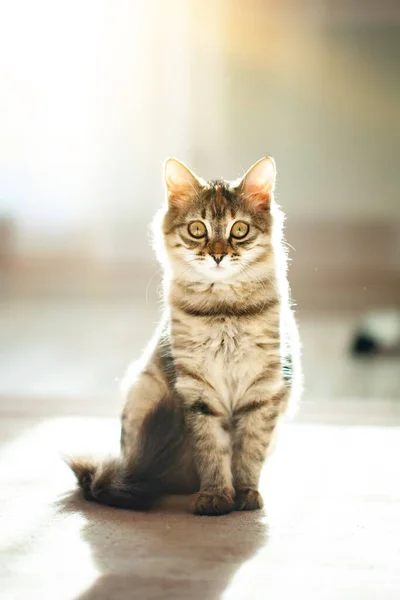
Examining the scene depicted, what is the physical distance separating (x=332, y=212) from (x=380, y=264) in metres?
0.48

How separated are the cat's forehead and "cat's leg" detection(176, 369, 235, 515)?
322 millimetres

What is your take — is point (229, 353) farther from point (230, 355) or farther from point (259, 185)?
point (259, 185)

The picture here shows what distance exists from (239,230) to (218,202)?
0.24ft

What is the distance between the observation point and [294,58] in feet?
15.6

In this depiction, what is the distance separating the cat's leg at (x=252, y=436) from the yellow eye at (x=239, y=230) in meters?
0.31

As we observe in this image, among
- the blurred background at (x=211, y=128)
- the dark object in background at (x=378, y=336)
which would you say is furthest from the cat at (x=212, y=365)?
the blurred background at (x=211, y=128)

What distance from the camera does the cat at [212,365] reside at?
141cm

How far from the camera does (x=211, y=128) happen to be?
187 inches

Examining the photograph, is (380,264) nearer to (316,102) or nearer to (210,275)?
(316,102)

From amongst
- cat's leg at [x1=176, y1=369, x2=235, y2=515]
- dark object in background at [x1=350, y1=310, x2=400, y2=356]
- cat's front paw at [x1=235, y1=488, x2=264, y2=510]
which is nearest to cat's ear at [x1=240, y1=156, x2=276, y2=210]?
cat's leg at [x1=176, y1=369, x2=235, y2=515]

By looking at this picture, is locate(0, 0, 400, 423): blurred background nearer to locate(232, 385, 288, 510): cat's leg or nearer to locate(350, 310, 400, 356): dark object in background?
locate(350, 310, 400, 356): dark object in background

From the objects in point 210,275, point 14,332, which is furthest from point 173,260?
point 14,332

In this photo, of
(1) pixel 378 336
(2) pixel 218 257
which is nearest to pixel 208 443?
(2) pixel 218 257

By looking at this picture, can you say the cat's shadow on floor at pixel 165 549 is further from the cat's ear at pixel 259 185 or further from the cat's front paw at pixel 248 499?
the cat's ear at pixel 259 185
